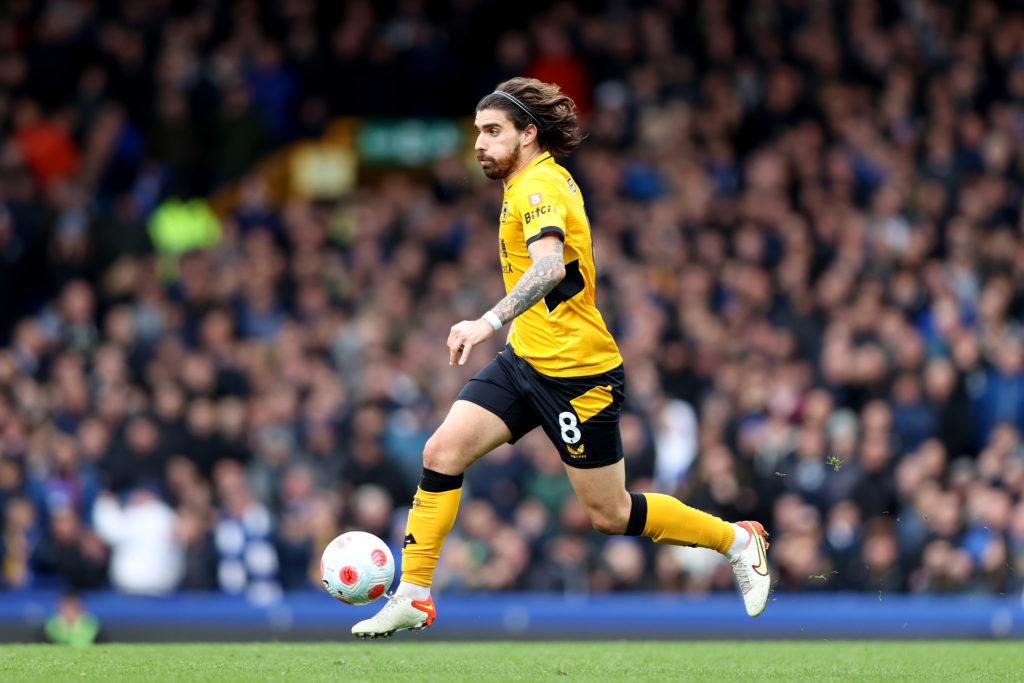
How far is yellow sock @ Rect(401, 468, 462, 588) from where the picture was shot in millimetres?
6785

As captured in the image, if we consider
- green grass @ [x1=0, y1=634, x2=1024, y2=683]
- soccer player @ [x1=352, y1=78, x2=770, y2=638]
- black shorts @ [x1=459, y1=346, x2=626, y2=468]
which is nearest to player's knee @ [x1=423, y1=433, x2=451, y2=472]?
soccer player @ [x1=352, y1=78, x2=770, y2=638]

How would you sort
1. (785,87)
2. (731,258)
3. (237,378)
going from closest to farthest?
(237,378), (731,258), (785,87)

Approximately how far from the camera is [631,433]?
1191 cm

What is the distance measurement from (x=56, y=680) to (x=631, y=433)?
633 centimetres

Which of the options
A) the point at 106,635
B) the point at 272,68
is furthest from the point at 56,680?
the point at 272,68

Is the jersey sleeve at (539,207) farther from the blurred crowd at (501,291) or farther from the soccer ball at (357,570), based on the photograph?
the blurred crowd at (501,291)

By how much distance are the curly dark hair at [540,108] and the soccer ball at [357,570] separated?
6.23ft

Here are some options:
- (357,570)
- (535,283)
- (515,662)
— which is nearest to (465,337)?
(535,283)

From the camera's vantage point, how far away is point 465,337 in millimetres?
6035

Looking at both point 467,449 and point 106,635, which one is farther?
point 106,635

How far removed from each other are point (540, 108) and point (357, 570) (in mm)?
2131

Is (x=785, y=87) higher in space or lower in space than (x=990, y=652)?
higher

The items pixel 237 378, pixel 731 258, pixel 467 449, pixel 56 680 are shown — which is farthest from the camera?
pixel 731 258

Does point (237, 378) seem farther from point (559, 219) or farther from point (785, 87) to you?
point (559, 219)
